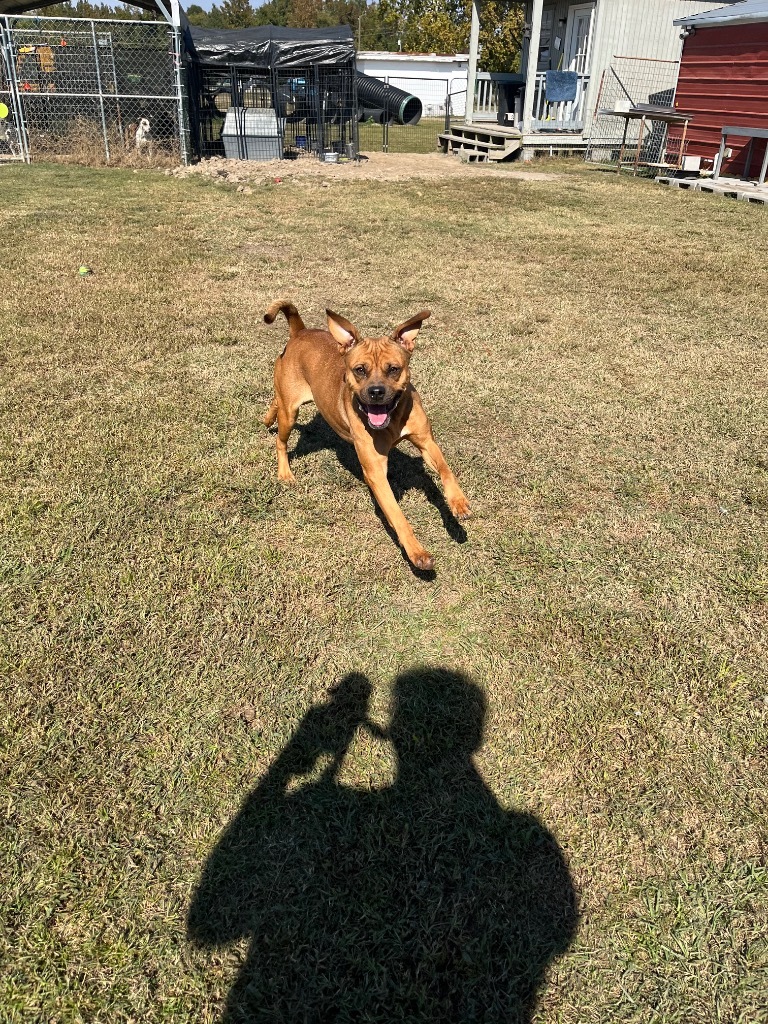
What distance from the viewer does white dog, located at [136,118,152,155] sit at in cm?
1732

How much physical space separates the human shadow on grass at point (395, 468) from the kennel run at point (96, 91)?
14357 mm

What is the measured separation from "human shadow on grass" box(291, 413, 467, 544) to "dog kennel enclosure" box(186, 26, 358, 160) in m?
16.3

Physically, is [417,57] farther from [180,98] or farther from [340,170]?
[180,98]

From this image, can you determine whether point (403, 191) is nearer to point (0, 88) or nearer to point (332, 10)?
point (0, 88)

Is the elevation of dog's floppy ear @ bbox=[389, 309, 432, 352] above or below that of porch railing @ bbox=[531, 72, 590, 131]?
below

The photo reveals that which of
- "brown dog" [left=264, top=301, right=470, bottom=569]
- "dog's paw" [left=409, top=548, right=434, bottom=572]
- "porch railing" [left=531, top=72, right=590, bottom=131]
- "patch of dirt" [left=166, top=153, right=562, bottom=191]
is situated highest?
"porch railing" [left=531, top=72, right=590, bottom=131]

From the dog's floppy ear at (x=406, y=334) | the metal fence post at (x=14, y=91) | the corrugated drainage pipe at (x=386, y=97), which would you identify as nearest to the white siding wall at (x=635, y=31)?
the corrugated drainage pipe at (x=386, y=97)

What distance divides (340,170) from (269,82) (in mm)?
4143

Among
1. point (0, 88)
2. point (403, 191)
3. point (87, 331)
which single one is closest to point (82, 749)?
point (87, 331)

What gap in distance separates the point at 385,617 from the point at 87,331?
15.6 ft

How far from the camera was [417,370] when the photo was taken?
5.69 meters

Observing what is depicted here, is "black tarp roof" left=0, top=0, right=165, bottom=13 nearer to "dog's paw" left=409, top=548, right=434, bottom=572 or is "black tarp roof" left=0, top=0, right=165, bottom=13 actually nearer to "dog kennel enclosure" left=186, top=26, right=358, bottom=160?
"dog kennel enclosure" left=186, top=26, right=358, bottom=160

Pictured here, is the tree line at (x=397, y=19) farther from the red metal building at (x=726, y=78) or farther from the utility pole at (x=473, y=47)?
the red metal building at (x=726, y=78)

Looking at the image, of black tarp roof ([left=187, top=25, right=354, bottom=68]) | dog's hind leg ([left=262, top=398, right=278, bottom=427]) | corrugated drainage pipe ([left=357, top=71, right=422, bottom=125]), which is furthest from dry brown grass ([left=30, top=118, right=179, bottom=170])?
dog's hind leg ([left=262, top=398, right=278, bottom=427])
